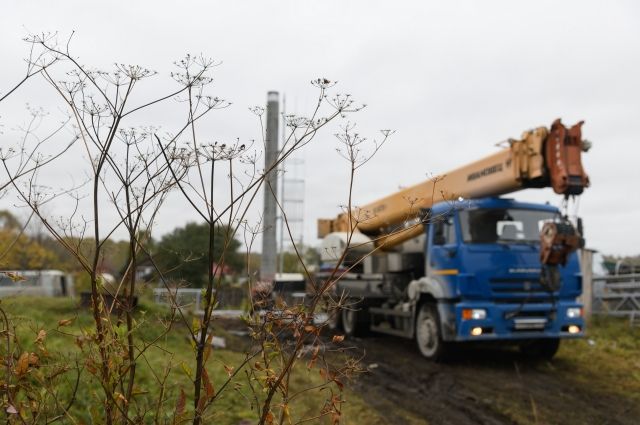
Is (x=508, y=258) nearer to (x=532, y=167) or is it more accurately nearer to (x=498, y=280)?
(x=498, y=280)

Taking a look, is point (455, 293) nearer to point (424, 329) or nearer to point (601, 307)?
point (424, 329)

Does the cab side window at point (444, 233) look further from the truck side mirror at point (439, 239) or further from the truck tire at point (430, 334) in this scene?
the truck tire at point (430, 334)

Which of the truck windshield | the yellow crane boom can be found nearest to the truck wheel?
the truck windshield

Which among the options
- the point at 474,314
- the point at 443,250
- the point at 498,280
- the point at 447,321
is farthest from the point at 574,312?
the point at 443,250

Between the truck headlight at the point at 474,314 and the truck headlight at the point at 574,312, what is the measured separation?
4.83ft

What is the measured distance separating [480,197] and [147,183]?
27.3ft

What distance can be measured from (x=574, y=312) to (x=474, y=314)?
69.5 inches

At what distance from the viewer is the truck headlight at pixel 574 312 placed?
30.6ft

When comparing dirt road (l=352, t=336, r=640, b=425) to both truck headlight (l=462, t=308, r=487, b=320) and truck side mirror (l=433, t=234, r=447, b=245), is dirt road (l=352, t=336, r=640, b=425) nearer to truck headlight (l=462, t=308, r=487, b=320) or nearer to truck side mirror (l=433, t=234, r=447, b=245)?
truck headlight (l=462, t=308, r=487, b=320)

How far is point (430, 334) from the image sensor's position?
32.6ft

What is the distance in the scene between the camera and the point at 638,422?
6254mm

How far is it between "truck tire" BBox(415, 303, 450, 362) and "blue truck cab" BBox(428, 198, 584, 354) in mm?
239

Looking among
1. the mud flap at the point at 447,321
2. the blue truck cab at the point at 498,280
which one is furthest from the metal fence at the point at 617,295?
the mud flap at the point at 447,321

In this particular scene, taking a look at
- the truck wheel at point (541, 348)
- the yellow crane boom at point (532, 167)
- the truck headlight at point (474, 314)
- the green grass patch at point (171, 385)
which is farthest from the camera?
the truck wheel at point (541, 348)
